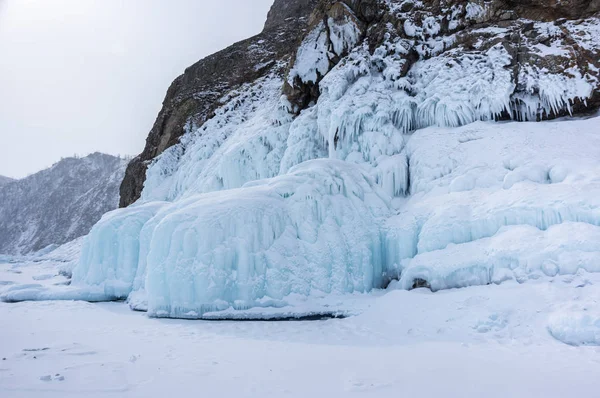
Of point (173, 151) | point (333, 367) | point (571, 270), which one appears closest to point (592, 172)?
point (571, 270)

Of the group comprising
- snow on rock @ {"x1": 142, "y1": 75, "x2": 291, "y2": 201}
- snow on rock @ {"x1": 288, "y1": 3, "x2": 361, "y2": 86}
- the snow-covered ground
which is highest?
snow on rock @ {"x1": 288, "y1": 3, "x2": 361, "y2": 86}

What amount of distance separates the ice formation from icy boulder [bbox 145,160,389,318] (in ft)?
0.12

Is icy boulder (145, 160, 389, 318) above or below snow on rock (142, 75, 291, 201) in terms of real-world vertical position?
below

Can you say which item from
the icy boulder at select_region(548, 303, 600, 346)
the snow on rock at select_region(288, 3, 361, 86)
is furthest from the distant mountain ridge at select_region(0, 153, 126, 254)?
the icy boulder at select_region(548, 303, 600, 346)

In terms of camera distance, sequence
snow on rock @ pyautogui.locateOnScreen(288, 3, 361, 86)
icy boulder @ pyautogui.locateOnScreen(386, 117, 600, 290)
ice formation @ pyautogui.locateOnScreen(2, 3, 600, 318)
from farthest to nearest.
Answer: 1. snow on rock @ pyautogui.locateOnScreen(288, 3, 361, 86)
2. ice formation @ pyautogui.locateOnScreen(2, 3, 600, 318)
3. icy boulder @ pyautogui.locateOnScreen(386, 117, 600, 290)

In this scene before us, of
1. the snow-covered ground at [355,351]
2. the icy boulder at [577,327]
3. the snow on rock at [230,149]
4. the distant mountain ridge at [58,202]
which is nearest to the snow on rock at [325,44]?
the snow on rock at [230,149]

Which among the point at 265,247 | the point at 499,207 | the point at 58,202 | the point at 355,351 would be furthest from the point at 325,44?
the point at 58,202

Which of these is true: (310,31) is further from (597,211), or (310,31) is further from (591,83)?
(597,211)

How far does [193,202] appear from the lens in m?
11.1

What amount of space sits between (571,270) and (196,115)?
2567cm

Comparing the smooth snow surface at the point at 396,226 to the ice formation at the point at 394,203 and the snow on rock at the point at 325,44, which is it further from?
the snow on rock at the point at 325,44

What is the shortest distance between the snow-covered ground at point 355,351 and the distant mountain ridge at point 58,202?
77.7 meters

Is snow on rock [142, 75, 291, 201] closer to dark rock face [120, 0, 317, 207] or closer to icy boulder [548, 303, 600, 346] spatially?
dark rock face [120, 0, 317, 207]

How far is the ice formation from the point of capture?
27.3 ft
